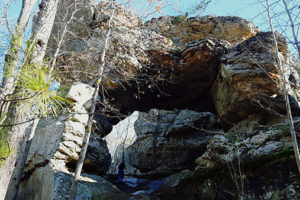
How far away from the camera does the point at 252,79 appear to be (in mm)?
9703

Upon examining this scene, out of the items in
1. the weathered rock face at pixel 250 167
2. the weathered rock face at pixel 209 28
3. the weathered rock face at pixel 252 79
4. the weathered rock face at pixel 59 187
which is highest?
the weathered rock face at pixel 209 28

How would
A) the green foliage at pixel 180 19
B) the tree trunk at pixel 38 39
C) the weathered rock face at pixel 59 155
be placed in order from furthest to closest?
the green foliage at pixel 180 19, the weathered rock face at pixel 59 155, the tree trunk at pixel 38 39

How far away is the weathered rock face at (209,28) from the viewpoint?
1462cm

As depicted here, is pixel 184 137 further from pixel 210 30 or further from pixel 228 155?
pixel 228 155

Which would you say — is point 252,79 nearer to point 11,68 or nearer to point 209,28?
point 209,28

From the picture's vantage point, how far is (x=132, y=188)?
1146 cm

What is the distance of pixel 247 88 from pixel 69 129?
7.22m

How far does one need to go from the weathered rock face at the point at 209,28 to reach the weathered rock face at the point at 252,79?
14.8 feet

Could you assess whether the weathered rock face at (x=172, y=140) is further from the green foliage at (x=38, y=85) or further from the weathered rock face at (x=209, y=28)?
the green foliage at (x=38, y=85)

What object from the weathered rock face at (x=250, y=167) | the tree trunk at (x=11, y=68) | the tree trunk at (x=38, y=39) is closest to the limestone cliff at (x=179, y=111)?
the weathered rock face at (x=250, y=167)

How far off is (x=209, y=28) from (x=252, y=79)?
258 inches

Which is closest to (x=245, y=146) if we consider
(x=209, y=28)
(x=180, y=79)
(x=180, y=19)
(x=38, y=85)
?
(x=180, y=79)

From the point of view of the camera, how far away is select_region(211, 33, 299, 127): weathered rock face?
30.6ft

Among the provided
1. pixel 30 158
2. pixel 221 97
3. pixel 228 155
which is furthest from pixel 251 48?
pixel 30 158
